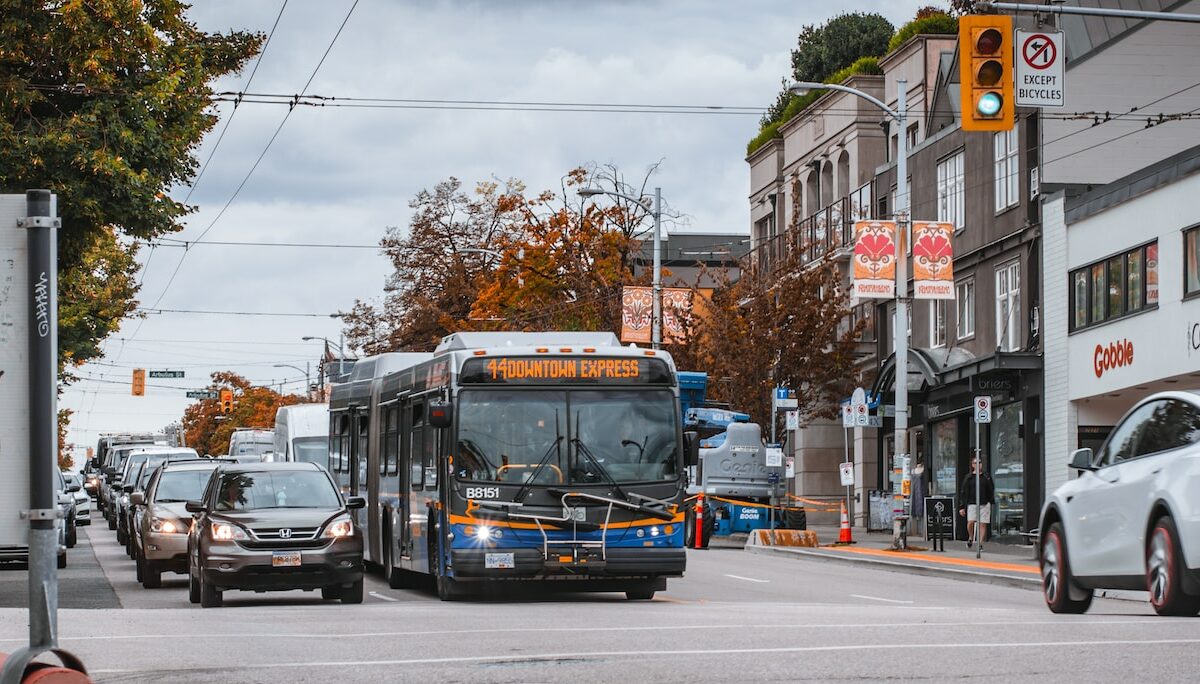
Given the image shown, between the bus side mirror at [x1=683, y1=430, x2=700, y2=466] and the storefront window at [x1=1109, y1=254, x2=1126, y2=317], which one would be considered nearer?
the bus side mirror at [x1=683, y1=430, x2=700, y2=466]

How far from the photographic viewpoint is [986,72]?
59.3ft

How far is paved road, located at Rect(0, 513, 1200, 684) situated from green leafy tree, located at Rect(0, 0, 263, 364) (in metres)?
5.85

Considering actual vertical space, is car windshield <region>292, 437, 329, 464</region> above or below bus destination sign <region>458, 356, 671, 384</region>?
below

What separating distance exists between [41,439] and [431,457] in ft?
47.2

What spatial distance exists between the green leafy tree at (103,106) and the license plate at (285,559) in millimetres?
5415

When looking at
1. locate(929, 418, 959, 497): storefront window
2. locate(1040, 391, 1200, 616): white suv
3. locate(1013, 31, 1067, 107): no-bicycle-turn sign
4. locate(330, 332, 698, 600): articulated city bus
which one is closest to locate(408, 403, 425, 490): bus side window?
locate(330, 332, 698, 600): articulated city bus

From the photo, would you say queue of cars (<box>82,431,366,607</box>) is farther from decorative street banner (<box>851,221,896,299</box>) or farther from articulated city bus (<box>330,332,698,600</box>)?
decorative street banner (<box>851,221,896,299</box>)

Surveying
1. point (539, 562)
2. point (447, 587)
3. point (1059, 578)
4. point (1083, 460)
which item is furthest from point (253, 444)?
point (1083, 460)

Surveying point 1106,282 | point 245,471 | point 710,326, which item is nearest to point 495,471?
point 245,471

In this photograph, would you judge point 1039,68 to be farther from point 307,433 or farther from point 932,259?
point 307,433

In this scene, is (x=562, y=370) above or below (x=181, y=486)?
above

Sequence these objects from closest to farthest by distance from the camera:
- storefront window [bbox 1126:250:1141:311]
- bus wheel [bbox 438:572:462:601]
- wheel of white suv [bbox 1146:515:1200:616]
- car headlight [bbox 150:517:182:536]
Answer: wheel of white suv [bbox 1146:515:1200:616] < bus wheel [bbox 438:572:462:601] < car headlight [bbox 150:517:182:536] < storefront window [bbox 1126:250:1141:311]

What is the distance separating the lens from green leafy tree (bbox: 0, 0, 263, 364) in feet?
73.9

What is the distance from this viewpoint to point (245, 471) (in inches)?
841
